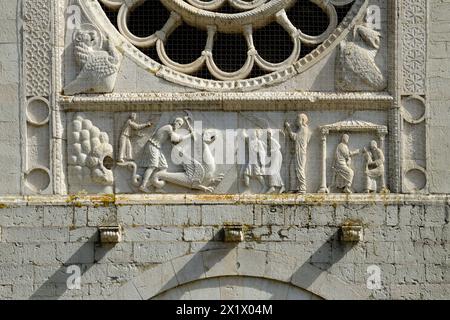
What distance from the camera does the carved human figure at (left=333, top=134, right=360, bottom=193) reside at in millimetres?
16859

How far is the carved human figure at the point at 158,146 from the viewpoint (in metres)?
16.9

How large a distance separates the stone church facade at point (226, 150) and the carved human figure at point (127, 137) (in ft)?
0.06

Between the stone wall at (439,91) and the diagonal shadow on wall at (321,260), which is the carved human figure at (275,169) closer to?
the diagonal shadow on wall at (321,260)

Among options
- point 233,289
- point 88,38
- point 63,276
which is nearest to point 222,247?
point 233,289

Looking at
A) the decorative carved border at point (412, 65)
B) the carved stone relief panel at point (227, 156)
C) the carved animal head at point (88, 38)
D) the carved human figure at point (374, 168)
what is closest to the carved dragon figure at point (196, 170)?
the carved stone relief panel at point (227, 156)

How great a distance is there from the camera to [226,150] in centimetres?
1700

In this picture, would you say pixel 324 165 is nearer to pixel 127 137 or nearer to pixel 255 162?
pixel 255 162

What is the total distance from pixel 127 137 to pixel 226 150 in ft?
3.79

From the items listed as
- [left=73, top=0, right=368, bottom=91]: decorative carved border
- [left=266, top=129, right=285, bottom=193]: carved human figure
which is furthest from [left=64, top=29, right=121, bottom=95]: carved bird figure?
[left=266, top=129, right=285, bottom=193]: carved human figure

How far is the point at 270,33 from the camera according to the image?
17484 millimetres

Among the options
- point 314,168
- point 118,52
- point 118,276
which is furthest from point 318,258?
point 118,52

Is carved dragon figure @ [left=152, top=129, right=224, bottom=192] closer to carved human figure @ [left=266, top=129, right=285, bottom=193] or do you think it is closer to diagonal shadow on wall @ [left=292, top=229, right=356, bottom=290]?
carved human figure @ [left=266, top=129, right=285, bottom=193]

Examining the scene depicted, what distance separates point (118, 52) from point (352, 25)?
2.76m

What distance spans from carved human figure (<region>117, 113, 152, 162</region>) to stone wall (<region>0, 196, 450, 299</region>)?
56 centimetres
